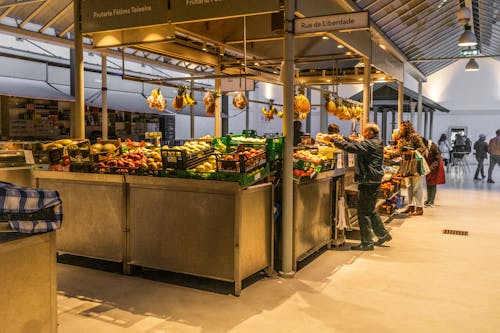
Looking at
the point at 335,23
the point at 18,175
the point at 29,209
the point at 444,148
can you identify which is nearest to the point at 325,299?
the point at 335,23

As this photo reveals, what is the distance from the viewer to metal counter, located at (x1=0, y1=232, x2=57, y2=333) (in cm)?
268

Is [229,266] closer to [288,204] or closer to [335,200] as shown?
[288,204]

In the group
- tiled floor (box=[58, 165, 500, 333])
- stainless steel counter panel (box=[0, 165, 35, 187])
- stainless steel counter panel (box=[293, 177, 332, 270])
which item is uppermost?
stainless steel counter panel (box=[0, 165, 35, 187])

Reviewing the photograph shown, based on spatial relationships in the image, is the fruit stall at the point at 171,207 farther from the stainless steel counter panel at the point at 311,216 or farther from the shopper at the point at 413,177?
the shopper at the point at 413,177

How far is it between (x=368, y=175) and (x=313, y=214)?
97 centimetres

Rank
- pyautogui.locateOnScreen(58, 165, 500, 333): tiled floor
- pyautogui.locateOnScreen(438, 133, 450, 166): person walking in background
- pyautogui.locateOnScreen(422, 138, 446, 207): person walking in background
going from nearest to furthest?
pyautogui.locateOnScreen(58, 165, 500, 333): tiled floor → pyautogui.locateOnScreen(422, 138, 446, 207): person walking in background → pyautogui.locateOnScreen(438, 133, 450, 166): person walking in background

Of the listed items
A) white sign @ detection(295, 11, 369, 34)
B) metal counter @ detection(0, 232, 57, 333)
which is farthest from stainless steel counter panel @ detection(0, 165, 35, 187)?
white sign @ detection(295, 11, 369, 34)

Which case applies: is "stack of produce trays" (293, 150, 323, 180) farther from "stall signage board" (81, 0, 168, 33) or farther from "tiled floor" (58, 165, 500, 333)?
"stall signage board" (81, 0, 168, 33)

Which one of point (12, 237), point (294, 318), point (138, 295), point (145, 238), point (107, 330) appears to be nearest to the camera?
point (12, 237)

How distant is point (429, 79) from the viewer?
84.5ft

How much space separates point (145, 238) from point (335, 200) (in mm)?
2703

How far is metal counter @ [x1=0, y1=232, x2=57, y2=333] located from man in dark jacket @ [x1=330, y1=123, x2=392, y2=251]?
4040 millimetres

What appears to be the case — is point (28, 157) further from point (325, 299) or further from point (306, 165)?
point (325, 299)

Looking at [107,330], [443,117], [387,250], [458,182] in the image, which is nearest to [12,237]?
[107,330]
